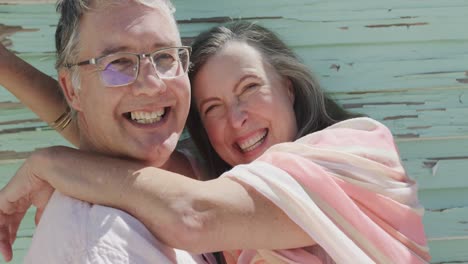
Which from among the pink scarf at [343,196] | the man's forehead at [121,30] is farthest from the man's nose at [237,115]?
the man's forehead at [121,30]

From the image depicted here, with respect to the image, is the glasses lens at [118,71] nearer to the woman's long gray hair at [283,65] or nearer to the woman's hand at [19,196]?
the woman's hand at [19,196]

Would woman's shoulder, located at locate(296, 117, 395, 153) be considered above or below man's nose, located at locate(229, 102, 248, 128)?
above

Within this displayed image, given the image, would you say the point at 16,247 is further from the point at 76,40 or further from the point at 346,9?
the point at 346,9

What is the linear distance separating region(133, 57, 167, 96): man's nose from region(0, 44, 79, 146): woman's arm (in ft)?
1.39

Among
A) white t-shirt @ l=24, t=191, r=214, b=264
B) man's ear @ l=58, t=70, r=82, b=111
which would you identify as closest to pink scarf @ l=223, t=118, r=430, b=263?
white t-shirt @ l=24, t=191, r=214, b=264

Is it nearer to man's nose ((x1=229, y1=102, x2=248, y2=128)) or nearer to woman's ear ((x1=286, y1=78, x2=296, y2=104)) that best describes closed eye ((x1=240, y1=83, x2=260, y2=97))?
man's nose ((x1=229, y1=102, x2=248, y2=128))

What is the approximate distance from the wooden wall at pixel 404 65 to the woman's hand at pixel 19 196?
0.91 meters

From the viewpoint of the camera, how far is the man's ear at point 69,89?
1.96 metres

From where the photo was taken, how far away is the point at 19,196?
6.64 feet

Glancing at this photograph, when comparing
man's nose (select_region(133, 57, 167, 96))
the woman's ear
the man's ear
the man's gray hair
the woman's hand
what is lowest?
the woman's hand

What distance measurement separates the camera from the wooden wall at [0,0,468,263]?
260 cm

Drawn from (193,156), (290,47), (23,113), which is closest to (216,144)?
(193,156)

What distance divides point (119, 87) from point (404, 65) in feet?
4.14

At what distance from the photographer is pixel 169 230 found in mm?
1684
